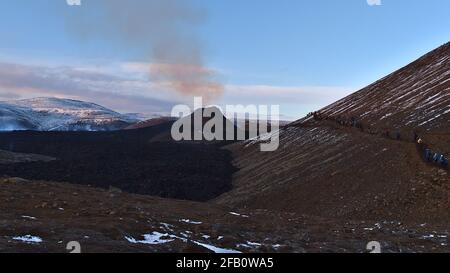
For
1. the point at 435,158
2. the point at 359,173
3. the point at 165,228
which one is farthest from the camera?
the point at 359,173

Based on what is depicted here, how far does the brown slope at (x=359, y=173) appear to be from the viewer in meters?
23.8

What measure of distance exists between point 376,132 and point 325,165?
9314 mm

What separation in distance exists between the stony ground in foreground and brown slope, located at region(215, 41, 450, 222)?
160 inches

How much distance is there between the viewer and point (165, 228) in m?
14.8

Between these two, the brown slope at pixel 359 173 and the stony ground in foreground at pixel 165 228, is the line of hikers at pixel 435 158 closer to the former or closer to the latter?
the brown slope at pixel 359 173

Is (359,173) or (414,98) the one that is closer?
(359,173)

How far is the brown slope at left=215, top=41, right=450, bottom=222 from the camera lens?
23812mm

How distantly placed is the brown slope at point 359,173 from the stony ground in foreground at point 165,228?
4.05 m

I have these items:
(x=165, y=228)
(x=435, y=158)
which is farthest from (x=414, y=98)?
(x=165, y=228)

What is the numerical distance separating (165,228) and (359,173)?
18.8 metres

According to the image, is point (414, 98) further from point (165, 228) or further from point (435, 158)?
point (165, 228)

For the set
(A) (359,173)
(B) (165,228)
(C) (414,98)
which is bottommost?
(B) (165,228)

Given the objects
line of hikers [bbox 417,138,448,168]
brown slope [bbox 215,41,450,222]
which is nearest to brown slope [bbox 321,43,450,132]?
brown slope [bbox 215,41,450,222]
